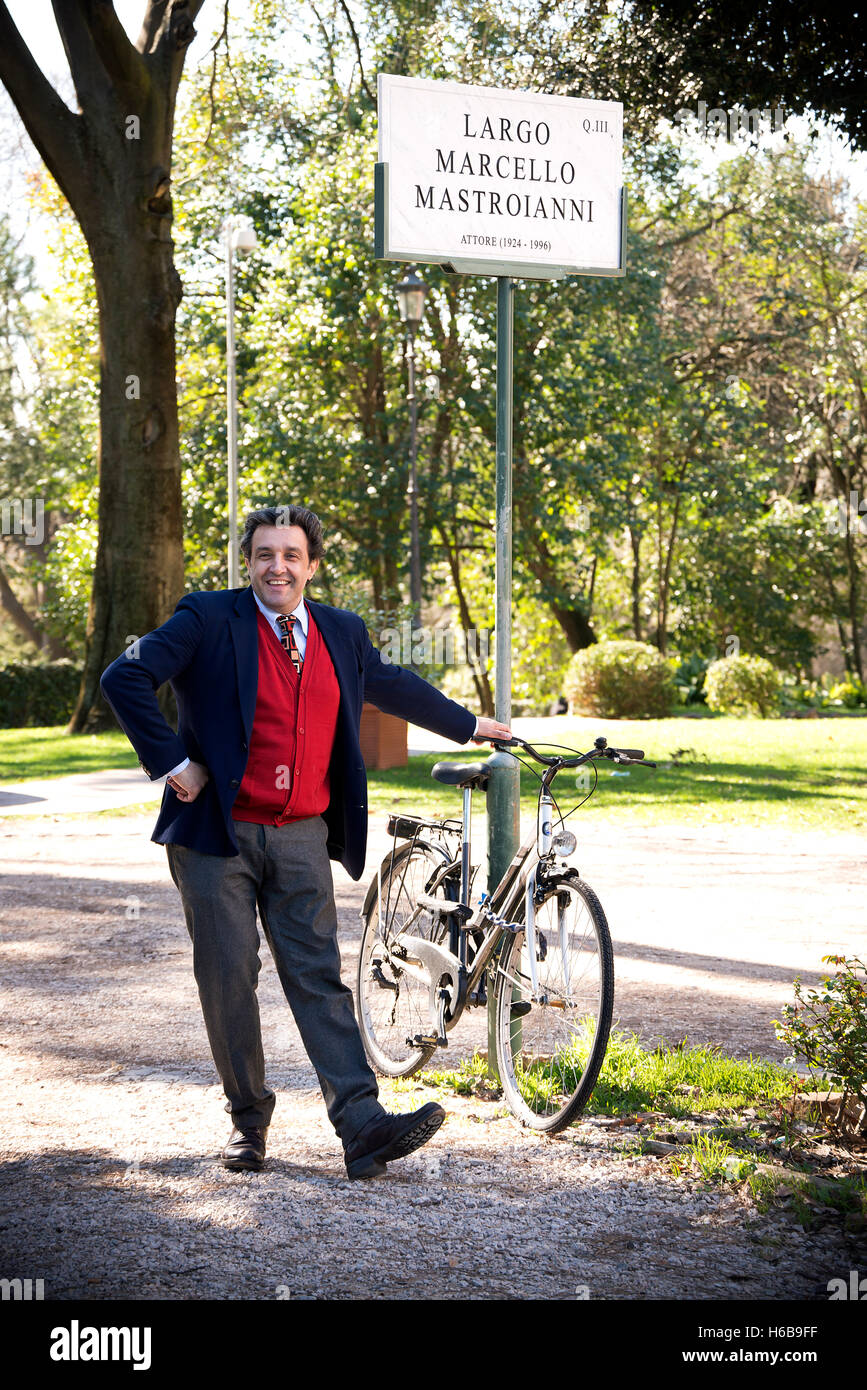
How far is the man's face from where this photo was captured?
4.06m

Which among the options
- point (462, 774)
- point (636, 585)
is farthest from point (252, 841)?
point (636, 585)

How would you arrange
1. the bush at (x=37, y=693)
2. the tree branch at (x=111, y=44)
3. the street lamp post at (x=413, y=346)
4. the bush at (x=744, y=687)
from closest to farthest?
the tree branch at (x=111, y=44), the street lamp post at (x=413, y=346), the bush at (x=744, y=687), the bush at (x=37, y=693)

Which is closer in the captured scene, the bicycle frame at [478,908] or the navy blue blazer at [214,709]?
the navy blue blazer at [214,709]

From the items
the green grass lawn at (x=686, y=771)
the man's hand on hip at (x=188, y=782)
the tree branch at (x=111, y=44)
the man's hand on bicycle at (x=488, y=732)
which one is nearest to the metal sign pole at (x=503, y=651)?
the man's hand on bicycle at (x=488, y=732)

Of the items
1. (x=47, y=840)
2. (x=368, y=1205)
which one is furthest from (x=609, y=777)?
(x=368, y=1205)

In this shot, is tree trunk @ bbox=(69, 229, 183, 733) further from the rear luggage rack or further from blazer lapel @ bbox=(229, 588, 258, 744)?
blazer lapel @ bbox=(229, 588, 258, 744)

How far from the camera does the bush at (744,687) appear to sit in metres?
24.0

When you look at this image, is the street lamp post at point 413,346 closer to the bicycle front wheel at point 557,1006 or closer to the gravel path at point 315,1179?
the gravel path at point 315,1179

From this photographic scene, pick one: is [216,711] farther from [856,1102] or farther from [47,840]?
[47,840]

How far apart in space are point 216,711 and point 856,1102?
213 centimetres

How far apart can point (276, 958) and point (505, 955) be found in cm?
72

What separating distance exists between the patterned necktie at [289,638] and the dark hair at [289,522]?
0.19 meters

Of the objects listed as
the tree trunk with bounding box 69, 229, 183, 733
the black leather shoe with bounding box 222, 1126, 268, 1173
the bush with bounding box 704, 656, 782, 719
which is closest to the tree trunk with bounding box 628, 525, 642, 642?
the bush with bounding box 704, 656, 782, 719

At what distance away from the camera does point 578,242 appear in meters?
4.87
